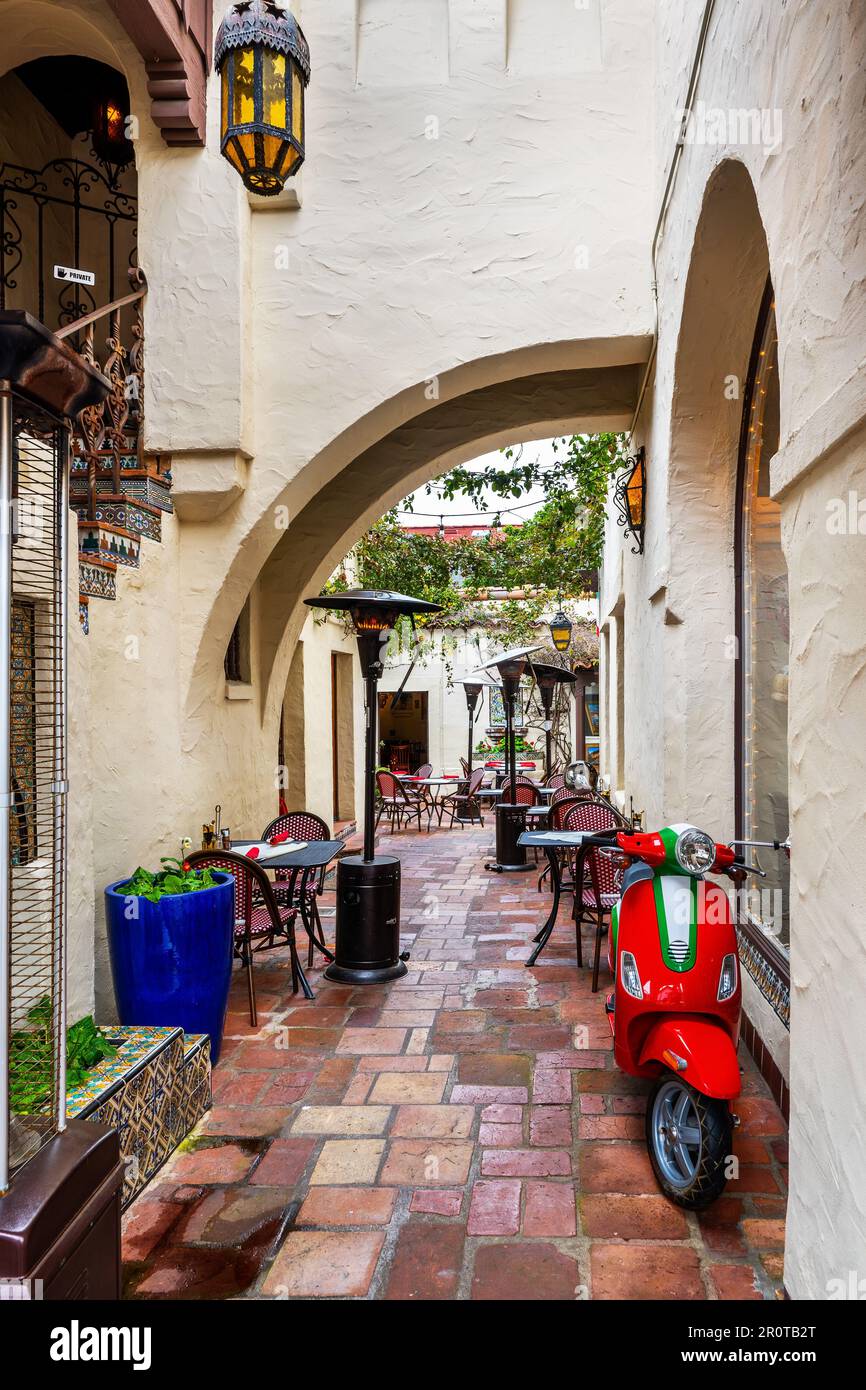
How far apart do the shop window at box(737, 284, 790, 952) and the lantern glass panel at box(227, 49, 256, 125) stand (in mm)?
2161

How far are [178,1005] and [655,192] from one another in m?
4.66

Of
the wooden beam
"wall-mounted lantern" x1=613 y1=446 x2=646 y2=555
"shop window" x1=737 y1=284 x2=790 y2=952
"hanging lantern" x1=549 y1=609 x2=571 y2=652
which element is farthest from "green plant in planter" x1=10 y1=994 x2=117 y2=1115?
"hanging lantern" x1=549 y1=609 x2=571 y2=652

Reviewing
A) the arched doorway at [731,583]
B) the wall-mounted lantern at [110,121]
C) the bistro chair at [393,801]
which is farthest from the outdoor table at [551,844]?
the bistro chair at [393,801]

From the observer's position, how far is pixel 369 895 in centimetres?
477

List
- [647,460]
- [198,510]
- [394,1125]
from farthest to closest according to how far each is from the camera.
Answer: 1. [647,460]
2. [198,510]
3. [394,1125]

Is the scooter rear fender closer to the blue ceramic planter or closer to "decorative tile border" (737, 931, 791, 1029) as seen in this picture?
"decorative tile border" (737, 931, 791, 1029)

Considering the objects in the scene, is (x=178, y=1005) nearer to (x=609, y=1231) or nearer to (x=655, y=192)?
(x=609, y=1231)

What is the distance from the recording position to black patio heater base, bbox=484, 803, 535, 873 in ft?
26.3

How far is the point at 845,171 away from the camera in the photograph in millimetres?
1673

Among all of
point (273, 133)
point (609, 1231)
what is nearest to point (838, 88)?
point (273, 133)

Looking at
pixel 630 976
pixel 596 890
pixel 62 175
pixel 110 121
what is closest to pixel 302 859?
pixel 596 890

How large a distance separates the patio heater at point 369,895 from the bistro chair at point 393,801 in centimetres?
580

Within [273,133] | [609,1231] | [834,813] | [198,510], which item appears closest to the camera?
[834,813]

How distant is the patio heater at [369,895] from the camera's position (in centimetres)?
473
